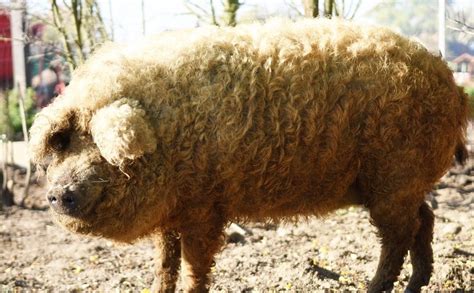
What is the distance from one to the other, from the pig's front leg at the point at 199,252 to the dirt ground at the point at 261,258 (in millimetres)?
1025

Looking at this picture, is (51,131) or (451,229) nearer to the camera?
(51,131)

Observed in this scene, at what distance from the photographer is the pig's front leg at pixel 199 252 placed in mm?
4066

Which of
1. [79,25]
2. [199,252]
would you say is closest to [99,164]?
[199,252]

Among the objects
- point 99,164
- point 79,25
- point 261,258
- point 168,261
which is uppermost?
point 79,25

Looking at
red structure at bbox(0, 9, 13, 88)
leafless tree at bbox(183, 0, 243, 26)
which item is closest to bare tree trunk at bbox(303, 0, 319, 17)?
leafless tree at bbox(183, 0, 243, 26)

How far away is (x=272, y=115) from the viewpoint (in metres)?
4.08

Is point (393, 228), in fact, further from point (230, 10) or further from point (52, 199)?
point (230, 10)

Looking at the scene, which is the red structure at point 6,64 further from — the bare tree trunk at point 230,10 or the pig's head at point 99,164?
the pig's head at point 99,164

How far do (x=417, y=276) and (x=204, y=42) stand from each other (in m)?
2.29

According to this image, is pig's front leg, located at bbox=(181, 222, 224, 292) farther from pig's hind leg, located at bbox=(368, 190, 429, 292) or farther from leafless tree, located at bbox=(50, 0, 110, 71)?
leafless tree, located at bbox=(50, 0, 110, 71)

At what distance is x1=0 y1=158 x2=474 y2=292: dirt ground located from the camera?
5371 mm

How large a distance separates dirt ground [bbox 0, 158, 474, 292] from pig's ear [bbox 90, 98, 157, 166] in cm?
184

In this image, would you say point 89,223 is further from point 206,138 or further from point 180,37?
point 180,37

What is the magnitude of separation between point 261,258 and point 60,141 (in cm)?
281
